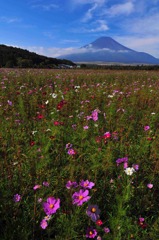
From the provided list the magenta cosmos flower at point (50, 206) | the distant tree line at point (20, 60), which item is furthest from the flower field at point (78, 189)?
the distant tree line at point (20, 60)

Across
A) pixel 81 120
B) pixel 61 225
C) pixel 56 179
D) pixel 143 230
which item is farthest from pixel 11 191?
pixel 81 120

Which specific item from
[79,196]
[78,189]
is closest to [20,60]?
[78,189]

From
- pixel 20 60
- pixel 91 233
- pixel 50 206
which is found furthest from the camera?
pixel 20 60

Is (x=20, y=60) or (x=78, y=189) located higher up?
(x=20, y=60)

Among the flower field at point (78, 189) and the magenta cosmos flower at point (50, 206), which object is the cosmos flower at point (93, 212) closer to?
the flower field at point (78, 189)

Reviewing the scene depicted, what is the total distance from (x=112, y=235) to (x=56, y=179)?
2.68 feet

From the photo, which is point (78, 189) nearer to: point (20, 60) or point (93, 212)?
point (93, 212)

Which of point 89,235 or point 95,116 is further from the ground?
point 95,116

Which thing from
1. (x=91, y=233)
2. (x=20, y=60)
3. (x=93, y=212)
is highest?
→ (x=20, y=60)

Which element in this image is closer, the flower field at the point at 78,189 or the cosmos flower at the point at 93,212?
the cosmos flower at the point at 93,212

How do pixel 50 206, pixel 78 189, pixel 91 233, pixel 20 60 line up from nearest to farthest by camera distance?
pixel 50 206
pixel 91 233
pixel 78 189
pixel 20 60

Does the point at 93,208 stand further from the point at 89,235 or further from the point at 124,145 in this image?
the point at 124,145

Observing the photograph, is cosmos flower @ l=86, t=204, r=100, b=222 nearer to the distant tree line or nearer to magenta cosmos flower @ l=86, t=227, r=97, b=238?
magenta cosmos flower @ l=86, t=227, r=97, b=238

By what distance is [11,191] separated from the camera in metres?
2.38
